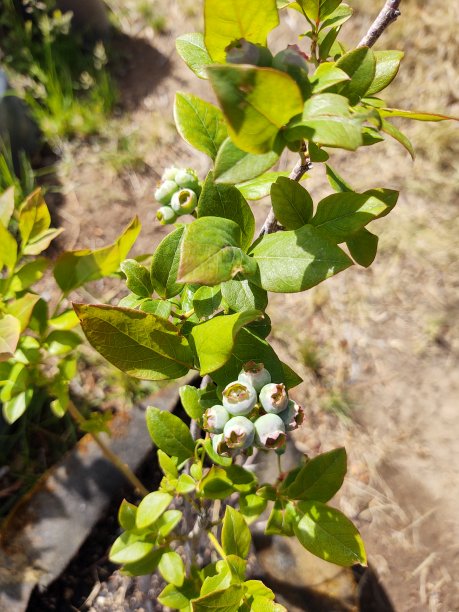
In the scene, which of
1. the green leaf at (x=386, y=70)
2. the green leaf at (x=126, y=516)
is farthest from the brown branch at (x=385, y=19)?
the green leaf at (x=126, y=516)

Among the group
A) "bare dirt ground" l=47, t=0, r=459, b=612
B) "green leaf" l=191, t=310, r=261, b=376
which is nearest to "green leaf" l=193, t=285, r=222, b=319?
"green leaf" l=191, t=310, r=261, b=376

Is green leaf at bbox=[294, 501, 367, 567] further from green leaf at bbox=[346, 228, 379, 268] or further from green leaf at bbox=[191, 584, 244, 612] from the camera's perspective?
green leaf at bbox=[346, 228, 379, 268]

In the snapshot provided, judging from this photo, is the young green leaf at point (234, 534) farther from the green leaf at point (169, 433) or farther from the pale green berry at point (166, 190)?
the pale green berry at point (166, 190)

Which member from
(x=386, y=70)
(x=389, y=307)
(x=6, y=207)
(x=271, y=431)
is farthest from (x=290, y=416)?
(x=389, y=307)

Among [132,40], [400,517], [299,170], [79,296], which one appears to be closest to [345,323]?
[400,517]

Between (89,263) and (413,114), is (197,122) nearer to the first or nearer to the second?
(413,114)

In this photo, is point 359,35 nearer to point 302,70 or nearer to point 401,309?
point 401,309
